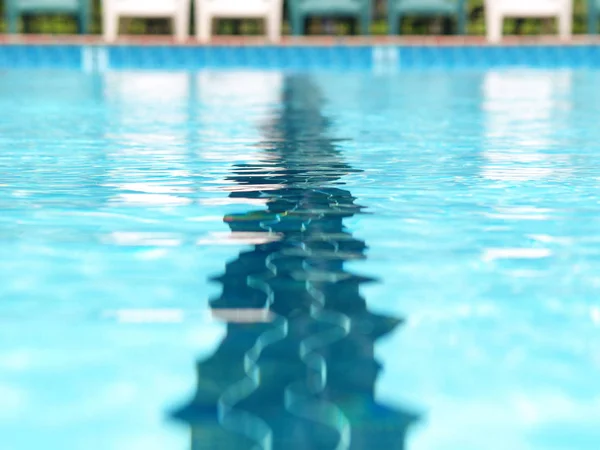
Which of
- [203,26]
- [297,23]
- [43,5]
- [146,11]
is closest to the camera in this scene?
[43,5]

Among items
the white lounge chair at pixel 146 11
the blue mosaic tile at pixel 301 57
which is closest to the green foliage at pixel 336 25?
the blue mosaic tile at pixel 301 57

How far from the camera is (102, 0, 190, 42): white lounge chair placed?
721 cm

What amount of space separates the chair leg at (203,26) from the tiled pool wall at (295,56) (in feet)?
0.35

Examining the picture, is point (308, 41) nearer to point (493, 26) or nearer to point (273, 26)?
point (273, 26)

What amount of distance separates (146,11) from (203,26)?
40 cm

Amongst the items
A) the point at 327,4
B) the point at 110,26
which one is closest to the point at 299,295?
the point at 327,4

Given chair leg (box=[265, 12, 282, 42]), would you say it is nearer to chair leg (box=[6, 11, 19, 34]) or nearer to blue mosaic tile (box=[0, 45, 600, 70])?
blue mosaic tile (box=[0, 45, 600, 70])

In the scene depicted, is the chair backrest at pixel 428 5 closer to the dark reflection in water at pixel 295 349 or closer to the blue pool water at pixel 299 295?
the blue pool water at pixel 299 295

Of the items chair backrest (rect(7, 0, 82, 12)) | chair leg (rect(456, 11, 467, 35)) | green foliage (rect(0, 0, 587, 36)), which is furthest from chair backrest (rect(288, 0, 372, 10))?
chair backrest (rect(7, 0, 82, 12))

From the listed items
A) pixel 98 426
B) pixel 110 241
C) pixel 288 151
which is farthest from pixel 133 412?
pixel 288 151

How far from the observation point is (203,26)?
7.32 meters

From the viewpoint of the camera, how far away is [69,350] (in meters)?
1.09

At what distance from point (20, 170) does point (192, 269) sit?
119 cm

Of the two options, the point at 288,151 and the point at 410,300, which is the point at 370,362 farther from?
the point at 288,151
